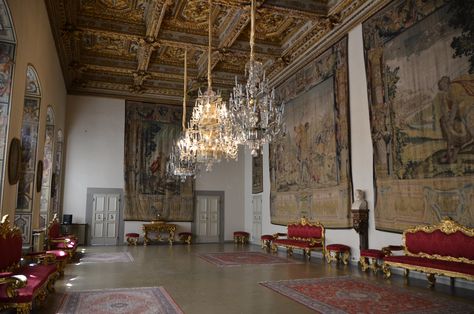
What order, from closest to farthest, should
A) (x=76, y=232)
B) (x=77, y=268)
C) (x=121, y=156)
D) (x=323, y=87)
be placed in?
(x=77, y=268) < (x=323, y=87) < (x=76, y=232) < (x=121, y=156)

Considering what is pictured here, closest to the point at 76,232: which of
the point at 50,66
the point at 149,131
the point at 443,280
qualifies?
the point at 149,131

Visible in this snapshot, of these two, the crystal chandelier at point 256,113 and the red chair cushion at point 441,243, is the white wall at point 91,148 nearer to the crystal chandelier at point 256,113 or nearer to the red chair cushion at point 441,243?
the crystal chandelier at point 256,113

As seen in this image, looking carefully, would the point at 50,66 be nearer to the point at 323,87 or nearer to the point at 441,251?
the point at 323,87

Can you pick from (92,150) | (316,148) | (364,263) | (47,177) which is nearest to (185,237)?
(92,150)

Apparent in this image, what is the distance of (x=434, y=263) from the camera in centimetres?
649

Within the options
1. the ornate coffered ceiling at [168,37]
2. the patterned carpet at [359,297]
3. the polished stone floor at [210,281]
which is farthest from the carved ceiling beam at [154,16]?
the patterned carpet at [359,297]

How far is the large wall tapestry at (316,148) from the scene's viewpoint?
32.8 feet

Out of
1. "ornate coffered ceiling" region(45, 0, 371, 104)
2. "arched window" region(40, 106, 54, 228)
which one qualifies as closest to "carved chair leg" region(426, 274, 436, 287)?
"ornate coffered ceiling" region(45, 0, 371, 104)

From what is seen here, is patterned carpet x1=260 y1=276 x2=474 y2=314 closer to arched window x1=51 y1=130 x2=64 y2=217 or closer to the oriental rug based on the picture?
the oriental rug

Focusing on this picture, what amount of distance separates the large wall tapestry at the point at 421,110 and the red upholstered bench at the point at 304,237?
2.34 m

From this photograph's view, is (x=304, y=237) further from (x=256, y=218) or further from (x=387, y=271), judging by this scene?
(x=256, y=218)

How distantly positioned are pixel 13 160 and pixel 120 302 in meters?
2.83

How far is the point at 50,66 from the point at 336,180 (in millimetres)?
7882

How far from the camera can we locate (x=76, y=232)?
14328mm
